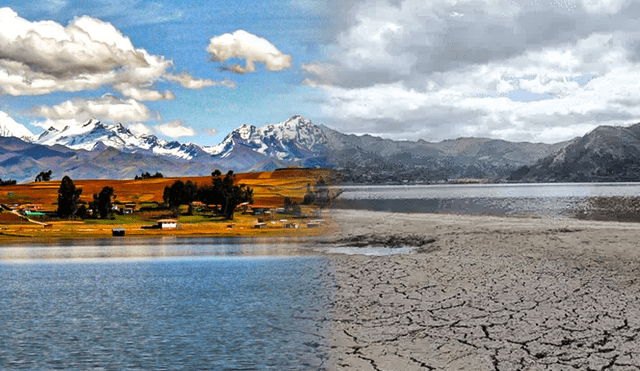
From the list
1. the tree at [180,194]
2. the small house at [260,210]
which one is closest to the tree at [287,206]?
the small house at [260,210]

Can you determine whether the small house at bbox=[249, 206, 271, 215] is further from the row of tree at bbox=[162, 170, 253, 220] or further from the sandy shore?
the sandy shore

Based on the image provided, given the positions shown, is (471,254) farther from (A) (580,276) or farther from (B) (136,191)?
(B) (136,191)

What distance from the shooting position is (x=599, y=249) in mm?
44938

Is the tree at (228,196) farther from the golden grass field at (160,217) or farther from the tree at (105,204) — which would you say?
the tree at (105,204)

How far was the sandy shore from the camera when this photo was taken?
19.1m

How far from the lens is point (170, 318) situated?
28672mm

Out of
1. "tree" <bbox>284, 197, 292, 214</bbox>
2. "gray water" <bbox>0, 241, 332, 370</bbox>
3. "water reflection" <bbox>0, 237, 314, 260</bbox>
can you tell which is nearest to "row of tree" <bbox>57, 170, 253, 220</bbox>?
"tree" <bbox>284, 197, 292, 214</bbox>

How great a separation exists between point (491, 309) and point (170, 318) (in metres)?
15.8

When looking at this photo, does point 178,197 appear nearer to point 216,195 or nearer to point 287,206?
point 216,195

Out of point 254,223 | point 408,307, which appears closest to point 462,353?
point 408,307

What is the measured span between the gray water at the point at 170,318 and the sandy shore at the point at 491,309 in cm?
191

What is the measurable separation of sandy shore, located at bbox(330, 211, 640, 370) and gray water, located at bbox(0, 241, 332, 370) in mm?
1910

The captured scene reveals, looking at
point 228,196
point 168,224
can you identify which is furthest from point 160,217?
point 228,196

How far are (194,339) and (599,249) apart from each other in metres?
34.8
